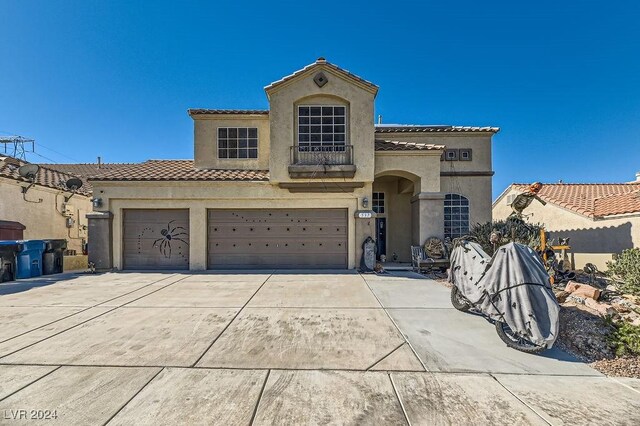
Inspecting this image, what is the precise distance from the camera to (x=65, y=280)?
9.70m

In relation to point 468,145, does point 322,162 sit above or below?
below

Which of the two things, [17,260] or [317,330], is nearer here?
[317,330]

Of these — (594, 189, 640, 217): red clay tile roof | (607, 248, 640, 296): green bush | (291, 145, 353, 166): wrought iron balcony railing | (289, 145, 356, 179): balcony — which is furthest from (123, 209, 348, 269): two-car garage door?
(594, 189, 640, 217): red clay tile roof

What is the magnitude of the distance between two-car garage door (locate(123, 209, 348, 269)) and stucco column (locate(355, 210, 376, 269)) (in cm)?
52

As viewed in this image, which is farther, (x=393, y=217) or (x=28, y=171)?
(x=393, y=217)

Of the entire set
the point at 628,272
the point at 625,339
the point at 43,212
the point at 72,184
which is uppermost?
the point at 72,184

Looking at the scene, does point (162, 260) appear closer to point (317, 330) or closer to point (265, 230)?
point (265, 230)

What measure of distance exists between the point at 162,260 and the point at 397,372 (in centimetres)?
1089

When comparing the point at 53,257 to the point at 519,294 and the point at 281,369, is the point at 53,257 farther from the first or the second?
the point at 519,294

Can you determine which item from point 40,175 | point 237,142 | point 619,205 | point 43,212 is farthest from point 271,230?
point 40,175

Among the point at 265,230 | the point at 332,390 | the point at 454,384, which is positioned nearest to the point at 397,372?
the point at 454,384

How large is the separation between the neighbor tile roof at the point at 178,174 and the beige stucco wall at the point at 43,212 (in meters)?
3.96

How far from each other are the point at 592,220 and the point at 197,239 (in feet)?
→ 50.0

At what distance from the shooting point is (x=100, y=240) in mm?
11477
